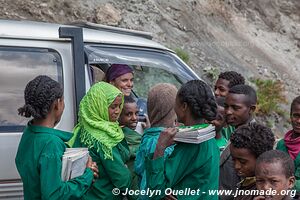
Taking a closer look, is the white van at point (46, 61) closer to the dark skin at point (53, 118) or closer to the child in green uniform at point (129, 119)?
the child in green uniform at point (129, 119)

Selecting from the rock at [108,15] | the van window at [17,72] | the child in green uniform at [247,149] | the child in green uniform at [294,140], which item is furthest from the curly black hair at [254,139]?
the rock at [108,15]

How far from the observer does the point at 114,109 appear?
157 inches

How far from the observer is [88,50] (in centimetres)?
482

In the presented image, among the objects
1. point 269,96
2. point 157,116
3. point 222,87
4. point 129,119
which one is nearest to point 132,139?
point 129,119

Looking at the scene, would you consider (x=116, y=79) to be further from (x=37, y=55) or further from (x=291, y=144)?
(x=291, y=144)

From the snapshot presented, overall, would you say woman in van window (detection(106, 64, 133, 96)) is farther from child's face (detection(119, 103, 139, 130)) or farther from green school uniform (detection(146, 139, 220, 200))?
green school uniform (detection(146, 139, 220, 200))

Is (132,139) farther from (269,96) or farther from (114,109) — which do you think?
(269,96)

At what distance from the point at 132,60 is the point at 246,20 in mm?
10299

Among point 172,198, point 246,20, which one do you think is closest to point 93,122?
point 172,198

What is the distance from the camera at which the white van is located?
4.39 metres

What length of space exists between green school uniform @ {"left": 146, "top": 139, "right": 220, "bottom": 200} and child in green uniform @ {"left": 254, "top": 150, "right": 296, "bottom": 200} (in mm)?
293

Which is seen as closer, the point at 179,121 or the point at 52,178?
the point at 52,178

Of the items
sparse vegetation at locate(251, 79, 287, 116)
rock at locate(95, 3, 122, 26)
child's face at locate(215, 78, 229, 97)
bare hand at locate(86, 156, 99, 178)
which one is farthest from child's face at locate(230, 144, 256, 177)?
rock at locate(95, 3, 122, 26)

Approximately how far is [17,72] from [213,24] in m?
9.49
